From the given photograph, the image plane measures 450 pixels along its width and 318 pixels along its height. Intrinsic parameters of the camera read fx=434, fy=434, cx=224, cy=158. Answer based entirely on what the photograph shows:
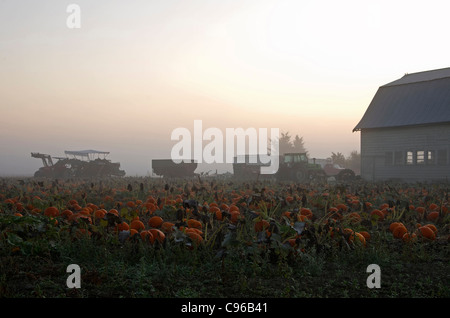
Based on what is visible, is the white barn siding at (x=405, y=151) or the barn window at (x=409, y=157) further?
the barn window at (x=409, y=157)

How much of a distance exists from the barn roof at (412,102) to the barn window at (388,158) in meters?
1.89


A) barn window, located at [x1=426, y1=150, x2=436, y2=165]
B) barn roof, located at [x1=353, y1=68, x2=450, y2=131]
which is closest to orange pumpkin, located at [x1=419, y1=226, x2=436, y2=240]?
barn roof, located at [x1=353, y1=68, x2=450, y2=131]

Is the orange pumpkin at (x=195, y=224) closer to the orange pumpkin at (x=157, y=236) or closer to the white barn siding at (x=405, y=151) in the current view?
the orange pumpkin at (x=157, y=236)

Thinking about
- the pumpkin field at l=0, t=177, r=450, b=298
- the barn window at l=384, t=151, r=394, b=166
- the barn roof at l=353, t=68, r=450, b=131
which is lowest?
the pumpkin field at l=0, t=177, r=450, b=298

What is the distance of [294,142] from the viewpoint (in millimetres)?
81750

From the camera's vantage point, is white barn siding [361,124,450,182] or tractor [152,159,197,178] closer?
white barn siding [361,124,450,182]

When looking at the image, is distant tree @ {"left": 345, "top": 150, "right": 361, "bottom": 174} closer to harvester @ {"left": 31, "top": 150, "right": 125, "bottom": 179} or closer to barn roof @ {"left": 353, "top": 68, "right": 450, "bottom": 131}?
barn roof @ {"left": 353, "top": 68, "right": 450, "bottom": 131}

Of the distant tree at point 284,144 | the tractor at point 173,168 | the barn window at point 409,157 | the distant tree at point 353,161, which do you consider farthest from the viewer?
the distant tree at point 284,144

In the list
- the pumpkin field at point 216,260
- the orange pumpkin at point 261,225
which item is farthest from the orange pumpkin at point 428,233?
the orange pumpkin at point 261,225

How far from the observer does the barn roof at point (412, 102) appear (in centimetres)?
2806

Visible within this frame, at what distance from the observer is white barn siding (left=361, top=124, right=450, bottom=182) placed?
26984 millimetres

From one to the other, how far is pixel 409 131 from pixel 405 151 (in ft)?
4.40
